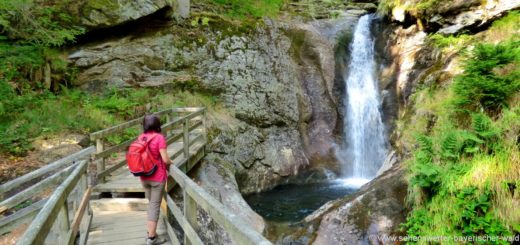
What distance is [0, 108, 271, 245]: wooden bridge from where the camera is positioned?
226cm

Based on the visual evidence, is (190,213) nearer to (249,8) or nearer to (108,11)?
(108,11)

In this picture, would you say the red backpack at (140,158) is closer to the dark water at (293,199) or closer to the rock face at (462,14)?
the dark water at (293,199)

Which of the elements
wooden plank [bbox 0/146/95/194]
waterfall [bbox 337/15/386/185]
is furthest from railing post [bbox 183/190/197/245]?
waterfall [bbox 337/15/386/185]

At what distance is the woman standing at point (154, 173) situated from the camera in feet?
13.7

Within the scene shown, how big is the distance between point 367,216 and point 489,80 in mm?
3197

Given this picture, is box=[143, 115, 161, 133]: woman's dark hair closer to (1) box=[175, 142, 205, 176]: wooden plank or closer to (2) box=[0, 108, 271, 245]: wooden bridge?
(2) box=[0, 108, 271, 245]: wooden bridge

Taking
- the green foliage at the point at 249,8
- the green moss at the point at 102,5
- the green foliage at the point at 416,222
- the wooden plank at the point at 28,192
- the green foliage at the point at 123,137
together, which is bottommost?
the green foliage at the point at 416,222

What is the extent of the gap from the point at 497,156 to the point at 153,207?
503 centimetres

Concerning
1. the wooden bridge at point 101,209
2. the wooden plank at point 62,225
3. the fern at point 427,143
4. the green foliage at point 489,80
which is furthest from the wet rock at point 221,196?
the green foliage at point 489,80

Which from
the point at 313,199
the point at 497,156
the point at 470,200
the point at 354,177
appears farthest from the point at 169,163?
the point at 354,177

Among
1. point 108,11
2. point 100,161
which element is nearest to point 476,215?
point 100,161

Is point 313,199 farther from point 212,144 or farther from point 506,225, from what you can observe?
point 506,225

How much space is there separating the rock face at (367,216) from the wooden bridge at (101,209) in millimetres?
2866

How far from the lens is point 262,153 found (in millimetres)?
12430
